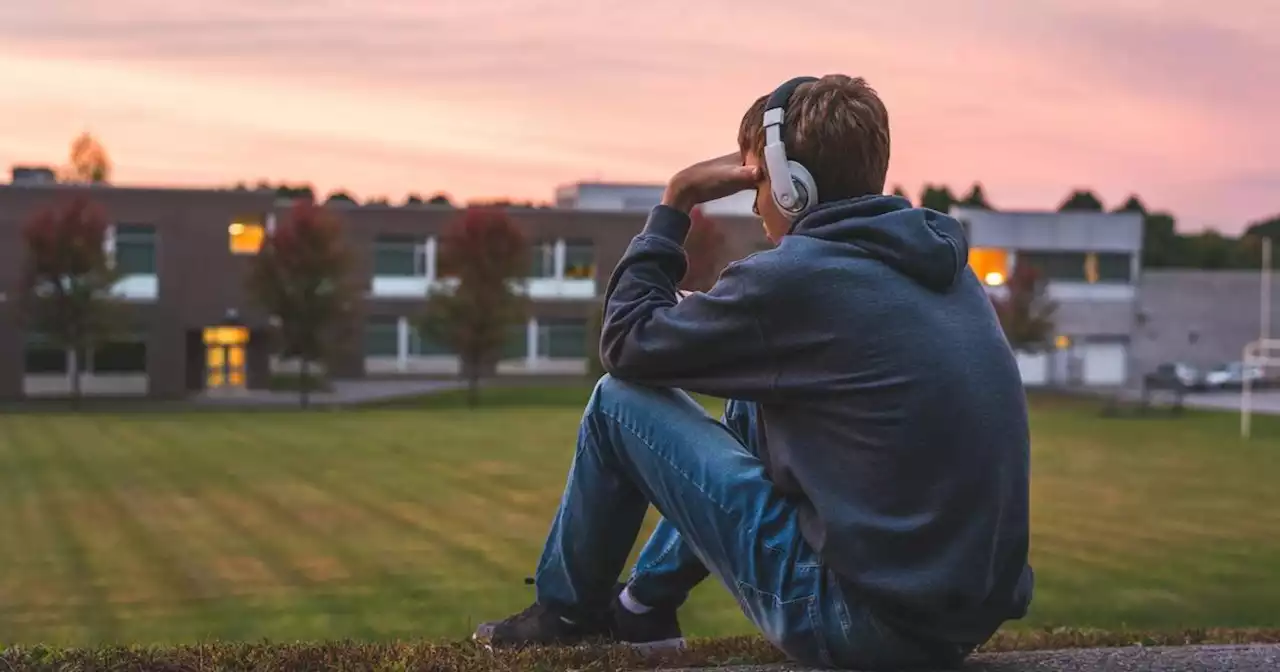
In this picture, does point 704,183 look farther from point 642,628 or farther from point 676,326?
point 642,628

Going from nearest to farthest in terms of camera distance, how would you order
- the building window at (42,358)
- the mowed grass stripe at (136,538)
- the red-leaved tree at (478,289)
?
the mowed grass stripe at (136,538)
the red-leaved tree at (478,289)
the building window at (42,358)

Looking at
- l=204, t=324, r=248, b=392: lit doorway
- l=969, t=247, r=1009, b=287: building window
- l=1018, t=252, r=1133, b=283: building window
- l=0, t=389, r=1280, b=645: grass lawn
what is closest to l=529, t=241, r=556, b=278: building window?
l=204, t=324, r=248, b=392: lit doorway

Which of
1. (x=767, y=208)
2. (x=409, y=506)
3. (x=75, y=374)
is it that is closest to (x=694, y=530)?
(x=767, y=208)

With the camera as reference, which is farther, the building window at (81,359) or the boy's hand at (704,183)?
the building window at (81,359)

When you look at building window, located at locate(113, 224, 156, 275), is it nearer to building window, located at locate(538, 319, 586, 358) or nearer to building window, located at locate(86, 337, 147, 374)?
building window, located at locate(86, 337, 147, 374)

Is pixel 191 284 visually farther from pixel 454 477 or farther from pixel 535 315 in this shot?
pixel 454 477

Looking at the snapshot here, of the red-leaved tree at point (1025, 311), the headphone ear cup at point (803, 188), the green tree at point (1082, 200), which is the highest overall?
the green tree at point (1082, 200)

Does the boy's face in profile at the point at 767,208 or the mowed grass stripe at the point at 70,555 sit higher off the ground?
the boy's face in profile at the point at 767,208

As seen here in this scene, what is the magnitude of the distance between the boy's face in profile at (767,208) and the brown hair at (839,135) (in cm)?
10

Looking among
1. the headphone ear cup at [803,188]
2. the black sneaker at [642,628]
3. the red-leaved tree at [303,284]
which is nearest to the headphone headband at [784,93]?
the headphone ear cup at [803,188]

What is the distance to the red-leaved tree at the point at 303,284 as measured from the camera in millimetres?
41938

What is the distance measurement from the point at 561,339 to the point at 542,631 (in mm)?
51935

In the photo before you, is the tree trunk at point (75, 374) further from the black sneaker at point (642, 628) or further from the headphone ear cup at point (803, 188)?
the headphone ear cup at point (803, 188)

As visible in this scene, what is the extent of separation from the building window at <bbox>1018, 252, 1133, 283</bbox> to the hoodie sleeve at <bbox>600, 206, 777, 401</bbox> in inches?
2384
